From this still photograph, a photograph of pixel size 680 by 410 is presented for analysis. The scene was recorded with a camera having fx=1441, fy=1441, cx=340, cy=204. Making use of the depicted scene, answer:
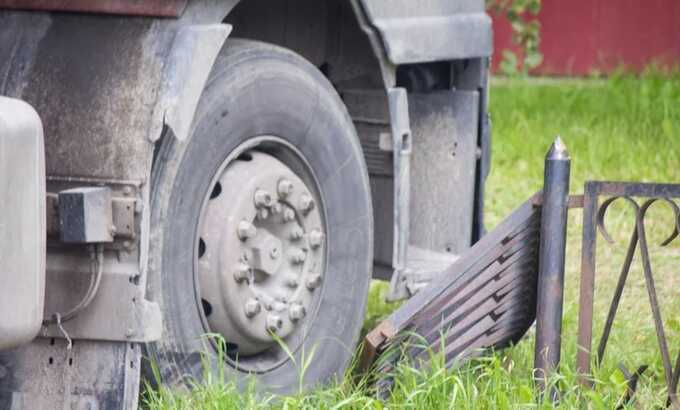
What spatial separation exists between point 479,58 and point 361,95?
0.56 metres

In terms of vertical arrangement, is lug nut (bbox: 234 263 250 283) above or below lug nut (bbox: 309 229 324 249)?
below

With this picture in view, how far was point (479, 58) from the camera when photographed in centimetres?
447

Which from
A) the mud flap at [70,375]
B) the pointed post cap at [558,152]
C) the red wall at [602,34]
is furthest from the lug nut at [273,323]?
the red wall at [602,34]

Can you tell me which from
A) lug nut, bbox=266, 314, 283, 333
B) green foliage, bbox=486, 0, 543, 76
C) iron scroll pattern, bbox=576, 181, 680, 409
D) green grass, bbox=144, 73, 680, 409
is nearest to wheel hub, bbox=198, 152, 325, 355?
lug nut, bbox=266, 314, 283, 333

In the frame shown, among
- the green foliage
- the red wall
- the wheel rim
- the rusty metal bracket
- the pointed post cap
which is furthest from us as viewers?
the red wall

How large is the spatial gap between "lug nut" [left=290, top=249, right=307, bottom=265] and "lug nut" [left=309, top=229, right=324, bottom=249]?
4 centimetres

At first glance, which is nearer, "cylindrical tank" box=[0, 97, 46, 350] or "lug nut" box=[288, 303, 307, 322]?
"cylindrical tank" box=[0, 97, 46, 350]

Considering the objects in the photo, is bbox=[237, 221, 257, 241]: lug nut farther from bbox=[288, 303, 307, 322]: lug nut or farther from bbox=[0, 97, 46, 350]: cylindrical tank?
bbox=[0, 97, 46, 350]: cylindrical tank

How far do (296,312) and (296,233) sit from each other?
20 centimetres

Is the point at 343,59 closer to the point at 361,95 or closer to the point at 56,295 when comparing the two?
the point at 361,95

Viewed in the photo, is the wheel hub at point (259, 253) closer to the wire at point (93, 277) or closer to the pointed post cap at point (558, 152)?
the wire at point (93, 277)

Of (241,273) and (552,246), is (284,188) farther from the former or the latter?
(552,246)

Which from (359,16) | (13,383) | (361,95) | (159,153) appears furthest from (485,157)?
(13,383)

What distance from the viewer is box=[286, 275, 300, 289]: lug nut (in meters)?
3.62
